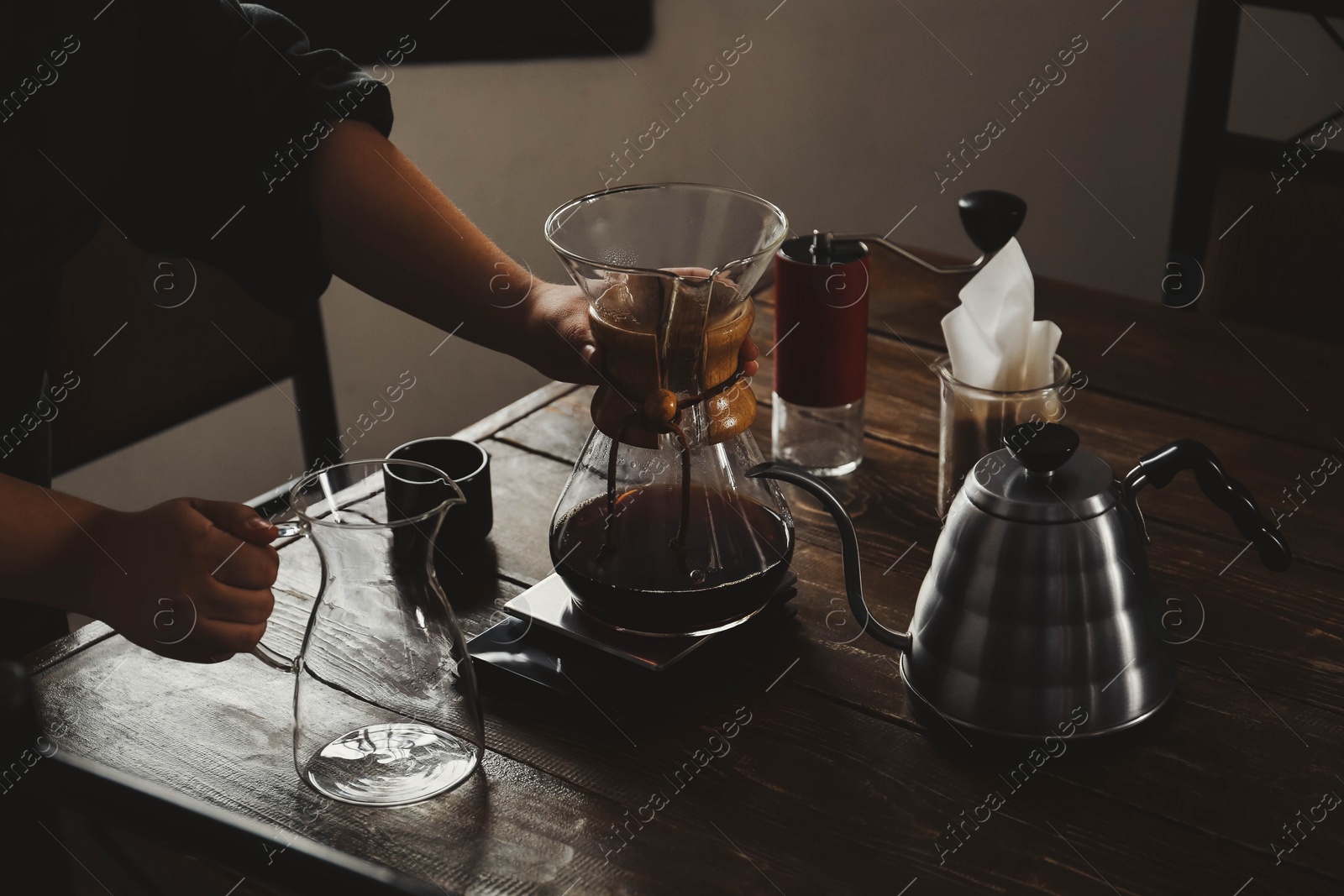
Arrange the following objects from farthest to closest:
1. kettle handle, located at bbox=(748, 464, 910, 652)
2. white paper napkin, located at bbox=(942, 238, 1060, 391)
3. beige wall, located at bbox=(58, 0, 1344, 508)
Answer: beige wall, located at bbox=(58, 0, 1344, 508)
white paper napkin, located at bbox=(942, 238, 1060, 391)
kettle handle, located at bbox=(748, 464, 910, 652)

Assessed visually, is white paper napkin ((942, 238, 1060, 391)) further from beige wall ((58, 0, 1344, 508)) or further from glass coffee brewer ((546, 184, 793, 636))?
beige wall ((58, 0, 1344, 508))

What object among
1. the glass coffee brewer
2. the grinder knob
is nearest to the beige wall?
the grinder knob

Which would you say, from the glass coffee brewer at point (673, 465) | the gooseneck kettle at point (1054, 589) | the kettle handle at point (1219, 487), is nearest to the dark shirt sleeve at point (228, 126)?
the glass coffee brewer at point (673, 465)

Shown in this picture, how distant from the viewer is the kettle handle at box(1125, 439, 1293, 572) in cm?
76

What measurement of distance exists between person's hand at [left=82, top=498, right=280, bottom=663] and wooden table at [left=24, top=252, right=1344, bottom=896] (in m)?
0.09

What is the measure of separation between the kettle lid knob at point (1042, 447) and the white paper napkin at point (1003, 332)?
221 mm

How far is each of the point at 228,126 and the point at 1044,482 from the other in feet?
2.59

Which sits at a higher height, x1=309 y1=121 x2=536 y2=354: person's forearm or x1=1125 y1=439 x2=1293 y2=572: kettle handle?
x1=309 y1=121 x2=536 y2=354: person's forearm

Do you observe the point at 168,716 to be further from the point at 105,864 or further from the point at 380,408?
the point at 380,408

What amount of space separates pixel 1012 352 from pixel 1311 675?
0.33 m

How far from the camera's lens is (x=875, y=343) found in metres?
1.45

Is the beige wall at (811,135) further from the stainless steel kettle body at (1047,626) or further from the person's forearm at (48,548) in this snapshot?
the stainless steel kettle body at (1047,626)

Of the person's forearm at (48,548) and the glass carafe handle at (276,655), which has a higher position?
the person's forearm at (48,548)

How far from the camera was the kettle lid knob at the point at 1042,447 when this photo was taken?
0.77 m
